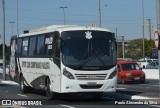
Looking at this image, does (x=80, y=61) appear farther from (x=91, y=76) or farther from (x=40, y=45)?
(x=40, y=45)

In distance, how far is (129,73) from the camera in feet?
125

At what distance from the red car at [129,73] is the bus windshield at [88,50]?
17822 mm

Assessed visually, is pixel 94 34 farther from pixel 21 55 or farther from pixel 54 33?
pixel 21 55

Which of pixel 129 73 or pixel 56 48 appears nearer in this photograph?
pixel 56 48

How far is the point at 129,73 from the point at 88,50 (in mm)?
18507

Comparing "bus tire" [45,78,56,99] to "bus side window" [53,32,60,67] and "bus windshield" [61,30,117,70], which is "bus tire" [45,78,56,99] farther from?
"bus windshield" [61,30,117,70]

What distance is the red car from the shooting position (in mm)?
38125

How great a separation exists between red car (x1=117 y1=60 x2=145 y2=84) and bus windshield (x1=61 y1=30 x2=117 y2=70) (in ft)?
58.5

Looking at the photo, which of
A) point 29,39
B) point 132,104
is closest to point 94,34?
point 132,104

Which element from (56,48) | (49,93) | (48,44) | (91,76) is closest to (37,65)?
(48,44)

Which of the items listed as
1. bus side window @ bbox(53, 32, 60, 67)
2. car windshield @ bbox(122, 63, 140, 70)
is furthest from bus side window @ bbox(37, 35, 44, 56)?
car windshield @ bbox(122, 63, 140, 70)

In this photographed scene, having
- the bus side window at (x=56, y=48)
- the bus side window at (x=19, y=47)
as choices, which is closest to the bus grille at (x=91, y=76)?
the bus side window at (x=56, y=48)

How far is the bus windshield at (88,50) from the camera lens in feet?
64.7

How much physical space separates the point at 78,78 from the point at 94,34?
6.91 feet
